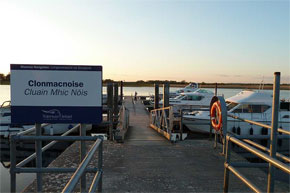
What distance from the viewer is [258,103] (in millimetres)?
12023

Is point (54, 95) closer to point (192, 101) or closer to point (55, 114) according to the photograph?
point (55, 114)

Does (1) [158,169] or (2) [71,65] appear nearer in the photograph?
(2) [71,65]

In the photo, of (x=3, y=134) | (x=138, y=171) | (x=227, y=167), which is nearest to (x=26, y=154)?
(x=3, y=134)

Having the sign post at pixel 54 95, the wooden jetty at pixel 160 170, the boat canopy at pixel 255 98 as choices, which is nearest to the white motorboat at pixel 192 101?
the boat canopy at pixel 255 98

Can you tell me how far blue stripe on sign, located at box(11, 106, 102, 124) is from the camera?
298cm

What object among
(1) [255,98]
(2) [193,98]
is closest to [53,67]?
(1) [255,98]

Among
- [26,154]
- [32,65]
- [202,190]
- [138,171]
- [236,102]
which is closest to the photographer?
[32,65]

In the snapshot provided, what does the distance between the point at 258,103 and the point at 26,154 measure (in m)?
11.2

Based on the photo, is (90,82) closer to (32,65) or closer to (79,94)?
(79,94)

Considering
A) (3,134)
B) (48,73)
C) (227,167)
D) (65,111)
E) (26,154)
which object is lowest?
(26,154)

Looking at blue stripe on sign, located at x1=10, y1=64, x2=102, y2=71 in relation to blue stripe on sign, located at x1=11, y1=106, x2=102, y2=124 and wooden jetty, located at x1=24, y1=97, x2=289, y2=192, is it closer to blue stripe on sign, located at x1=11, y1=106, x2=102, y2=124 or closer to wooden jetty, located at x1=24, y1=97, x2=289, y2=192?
blue stripe on sign, located at x1=11, y1=106, x2=102, y2=124

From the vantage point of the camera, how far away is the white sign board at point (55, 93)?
2.97 meters

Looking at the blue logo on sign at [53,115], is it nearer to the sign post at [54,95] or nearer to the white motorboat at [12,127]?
the sign post at [54,95]

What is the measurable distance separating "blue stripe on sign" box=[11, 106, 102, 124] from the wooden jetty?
58.9 inches
